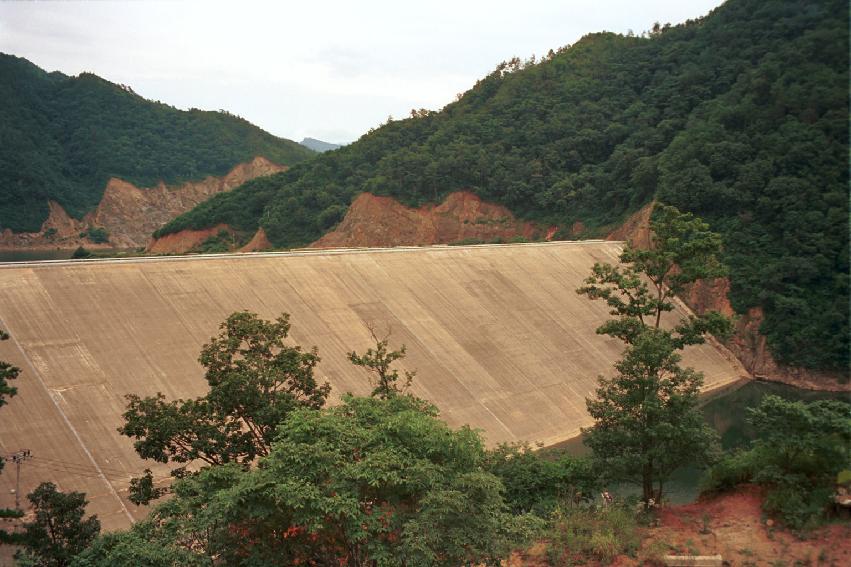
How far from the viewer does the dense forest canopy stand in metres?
38.8

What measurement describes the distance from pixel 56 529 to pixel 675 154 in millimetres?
42981

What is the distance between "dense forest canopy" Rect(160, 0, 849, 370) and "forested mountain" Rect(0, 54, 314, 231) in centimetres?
2740

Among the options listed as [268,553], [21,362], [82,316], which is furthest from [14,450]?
[268,553]

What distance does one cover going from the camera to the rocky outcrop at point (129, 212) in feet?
270

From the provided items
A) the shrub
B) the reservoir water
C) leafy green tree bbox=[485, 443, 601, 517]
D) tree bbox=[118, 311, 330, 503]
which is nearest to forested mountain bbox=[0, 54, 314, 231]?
the reservoir water

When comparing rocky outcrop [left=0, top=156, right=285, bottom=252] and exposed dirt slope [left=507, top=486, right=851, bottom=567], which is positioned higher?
rocky outcrop [left=0, top=156, right=285, bottom=252]

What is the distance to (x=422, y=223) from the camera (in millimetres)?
60188

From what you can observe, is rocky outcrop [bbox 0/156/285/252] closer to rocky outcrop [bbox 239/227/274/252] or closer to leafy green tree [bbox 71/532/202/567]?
rocky outcrop [bbox 239/227/274/252]

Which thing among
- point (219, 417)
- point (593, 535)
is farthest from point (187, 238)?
point (593, 535)

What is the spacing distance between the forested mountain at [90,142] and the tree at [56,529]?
2969 inches

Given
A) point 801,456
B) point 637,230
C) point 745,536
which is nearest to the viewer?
point 745,536

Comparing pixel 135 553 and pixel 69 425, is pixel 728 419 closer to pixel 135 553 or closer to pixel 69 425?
pixel 69 425

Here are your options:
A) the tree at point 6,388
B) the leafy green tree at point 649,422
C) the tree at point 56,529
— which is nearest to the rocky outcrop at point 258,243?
the tree at point 6,388

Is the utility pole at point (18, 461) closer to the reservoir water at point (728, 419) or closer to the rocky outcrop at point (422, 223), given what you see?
the reservoir water at point (728, 419)
